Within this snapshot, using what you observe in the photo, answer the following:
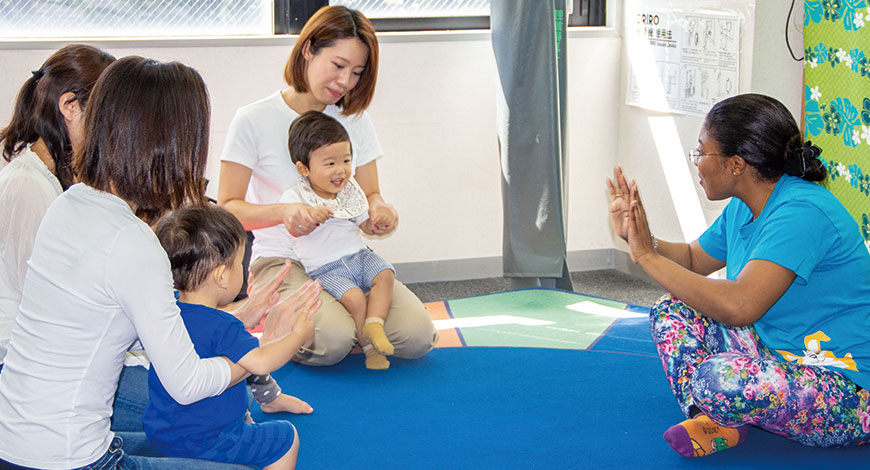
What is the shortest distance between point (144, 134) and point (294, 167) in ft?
4.52

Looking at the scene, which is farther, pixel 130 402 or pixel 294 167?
pixel 294 167

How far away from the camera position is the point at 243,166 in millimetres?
2750

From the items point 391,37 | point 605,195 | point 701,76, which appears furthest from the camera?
point 605,195

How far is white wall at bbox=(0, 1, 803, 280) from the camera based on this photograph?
3670mm

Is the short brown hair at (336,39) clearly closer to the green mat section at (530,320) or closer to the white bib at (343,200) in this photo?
the white bib at (343,200)

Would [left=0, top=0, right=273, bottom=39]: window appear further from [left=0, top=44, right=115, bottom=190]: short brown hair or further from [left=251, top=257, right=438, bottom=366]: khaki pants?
[left=0, top=44, right=115, bottom=190]: short brown hair

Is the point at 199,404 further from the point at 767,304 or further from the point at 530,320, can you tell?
the point at 530,320

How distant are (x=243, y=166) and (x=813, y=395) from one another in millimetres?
1717

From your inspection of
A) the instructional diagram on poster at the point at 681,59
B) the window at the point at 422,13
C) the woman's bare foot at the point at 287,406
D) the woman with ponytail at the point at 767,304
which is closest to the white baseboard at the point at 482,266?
the instructional diagram on poster at the point at 681,59

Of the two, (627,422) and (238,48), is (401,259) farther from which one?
(627,422)

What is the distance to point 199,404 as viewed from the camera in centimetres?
175

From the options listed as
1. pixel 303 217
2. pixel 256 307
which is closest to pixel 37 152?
pixel 256 307

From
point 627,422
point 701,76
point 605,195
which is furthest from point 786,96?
point 627,422

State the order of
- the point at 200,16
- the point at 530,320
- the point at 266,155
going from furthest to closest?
1. the point at 200,16
2. the point at 530,320
3. the point at 266,155
